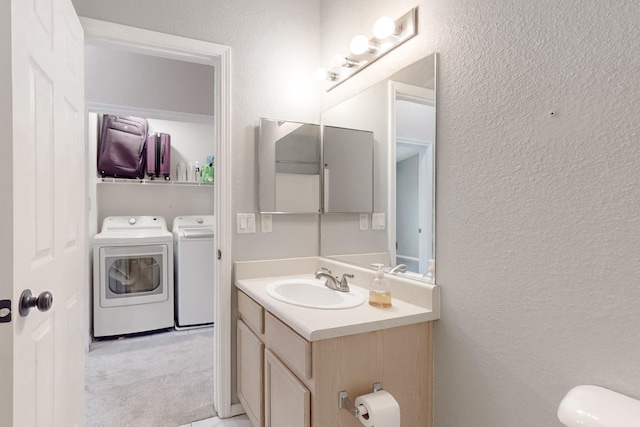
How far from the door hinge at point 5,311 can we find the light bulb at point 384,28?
1609mm

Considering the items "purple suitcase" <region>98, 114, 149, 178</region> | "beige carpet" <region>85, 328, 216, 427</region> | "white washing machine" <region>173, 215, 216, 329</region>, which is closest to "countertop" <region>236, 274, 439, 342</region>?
"beige carpet" <region>85, 328, 216, 427</region>

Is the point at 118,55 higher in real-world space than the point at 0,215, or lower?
higher

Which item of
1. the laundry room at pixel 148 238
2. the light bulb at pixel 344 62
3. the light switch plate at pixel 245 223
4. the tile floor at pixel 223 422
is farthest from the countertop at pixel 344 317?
the laundry room at pixel 148 238

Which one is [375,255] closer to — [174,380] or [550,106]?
[550,106]

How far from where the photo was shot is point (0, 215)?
0.87 metres

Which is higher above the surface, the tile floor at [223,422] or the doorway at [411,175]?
the doorway at [411,175]

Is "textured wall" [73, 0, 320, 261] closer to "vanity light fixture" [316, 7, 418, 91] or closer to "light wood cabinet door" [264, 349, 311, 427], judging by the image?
"vanity light fixture" [316, 7, 418, 91]

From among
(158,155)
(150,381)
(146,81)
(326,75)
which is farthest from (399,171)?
(158,155)

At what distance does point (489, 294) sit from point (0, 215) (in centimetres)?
142

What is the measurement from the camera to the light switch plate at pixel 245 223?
2.01 metres

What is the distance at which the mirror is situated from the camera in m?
1.41

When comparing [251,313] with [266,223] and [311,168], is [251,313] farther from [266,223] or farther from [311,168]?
[311,168]

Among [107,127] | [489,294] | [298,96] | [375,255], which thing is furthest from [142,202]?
[489,294]

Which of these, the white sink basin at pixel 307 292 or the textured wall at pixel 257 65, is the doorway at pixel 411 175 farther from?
the textured wall at pixel 257 65
